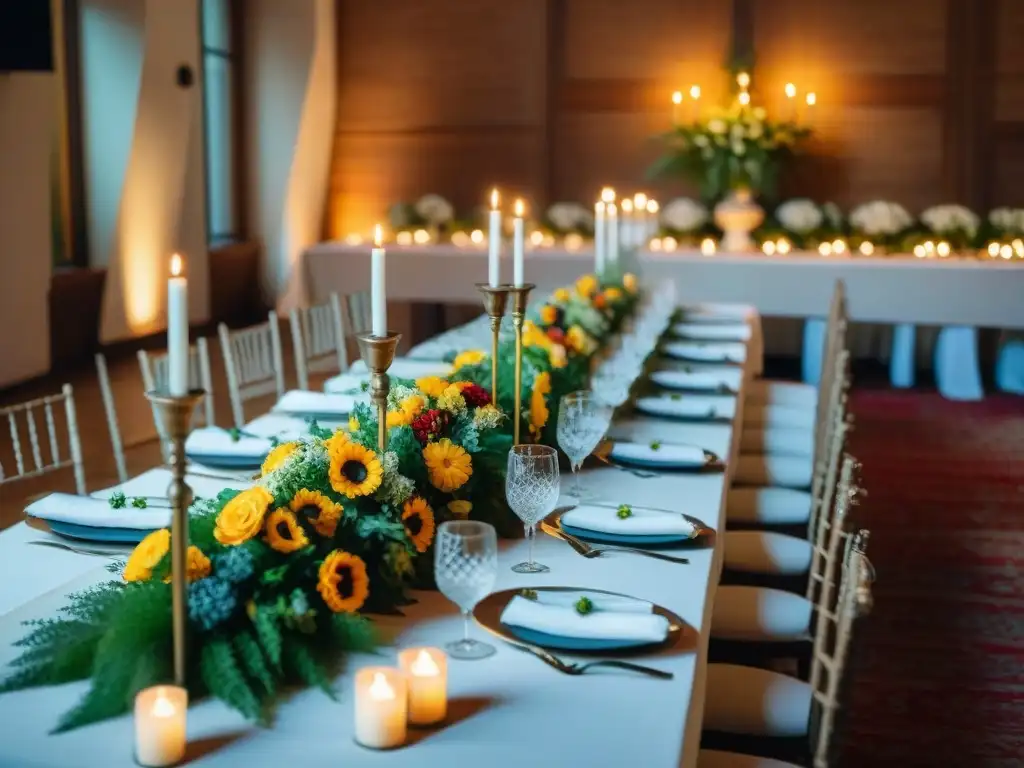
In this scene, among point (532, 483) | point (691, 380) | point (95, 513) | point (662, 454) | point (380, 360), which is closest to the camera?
point (380, 360)

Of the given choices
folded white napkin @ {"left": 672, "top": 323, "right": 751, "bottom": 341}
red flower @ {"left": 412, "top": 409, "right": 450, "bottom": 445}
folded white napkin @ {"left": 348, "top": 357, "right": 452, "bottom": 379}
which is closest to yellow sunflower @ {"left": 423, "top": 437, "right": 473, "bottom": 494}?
red flower @ {"left": 412, "top": 409, "right": 450, "bottom": 445}

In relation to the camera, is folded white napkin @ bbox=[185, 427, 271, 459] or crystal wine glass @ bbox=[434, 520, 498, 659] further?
folded white napkin @ bbox=[185, 427, 271, 459]

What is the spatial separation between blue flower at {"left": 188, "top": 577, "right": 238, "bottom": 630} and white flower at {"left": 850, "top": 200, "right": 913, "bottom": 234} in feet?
22.5

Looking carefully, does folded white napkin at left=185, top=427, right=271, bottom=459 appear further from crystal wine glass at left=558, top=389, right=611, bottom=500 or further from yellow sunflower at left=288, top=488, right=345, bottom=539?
yellow sunflower at left=288, top=488, right=345, bottom=539

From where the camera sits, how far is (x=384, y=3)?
29.9 feet

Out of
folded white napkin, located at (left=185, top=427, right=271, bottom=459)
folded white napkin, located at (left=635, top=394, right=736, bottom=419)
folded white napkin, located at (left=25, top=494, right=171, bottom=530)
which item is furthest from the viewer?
folded white napkin, located at (left=635, top=394, right=736, bottom=419)

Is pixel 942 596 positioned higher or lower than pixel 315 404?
lower

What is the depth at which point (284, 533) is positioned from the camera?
181 cm

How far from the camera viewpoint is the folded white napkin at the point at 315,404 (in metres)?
3.41

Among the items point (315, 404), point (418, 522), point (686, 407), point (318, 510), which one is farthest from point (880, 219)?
point (318, 510)

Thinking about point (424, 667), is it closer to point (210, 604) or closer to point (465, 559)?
point (465, 559)

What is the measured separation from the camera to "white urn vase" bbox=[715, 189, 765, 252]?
7855 millimetres

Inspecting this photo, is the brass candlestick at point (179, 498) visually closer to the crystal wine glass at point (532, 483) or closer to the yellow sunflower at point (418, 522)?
the yellow sunflower at point (418, 522)

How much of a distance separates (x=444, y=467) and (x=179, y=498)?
770 millimetres
